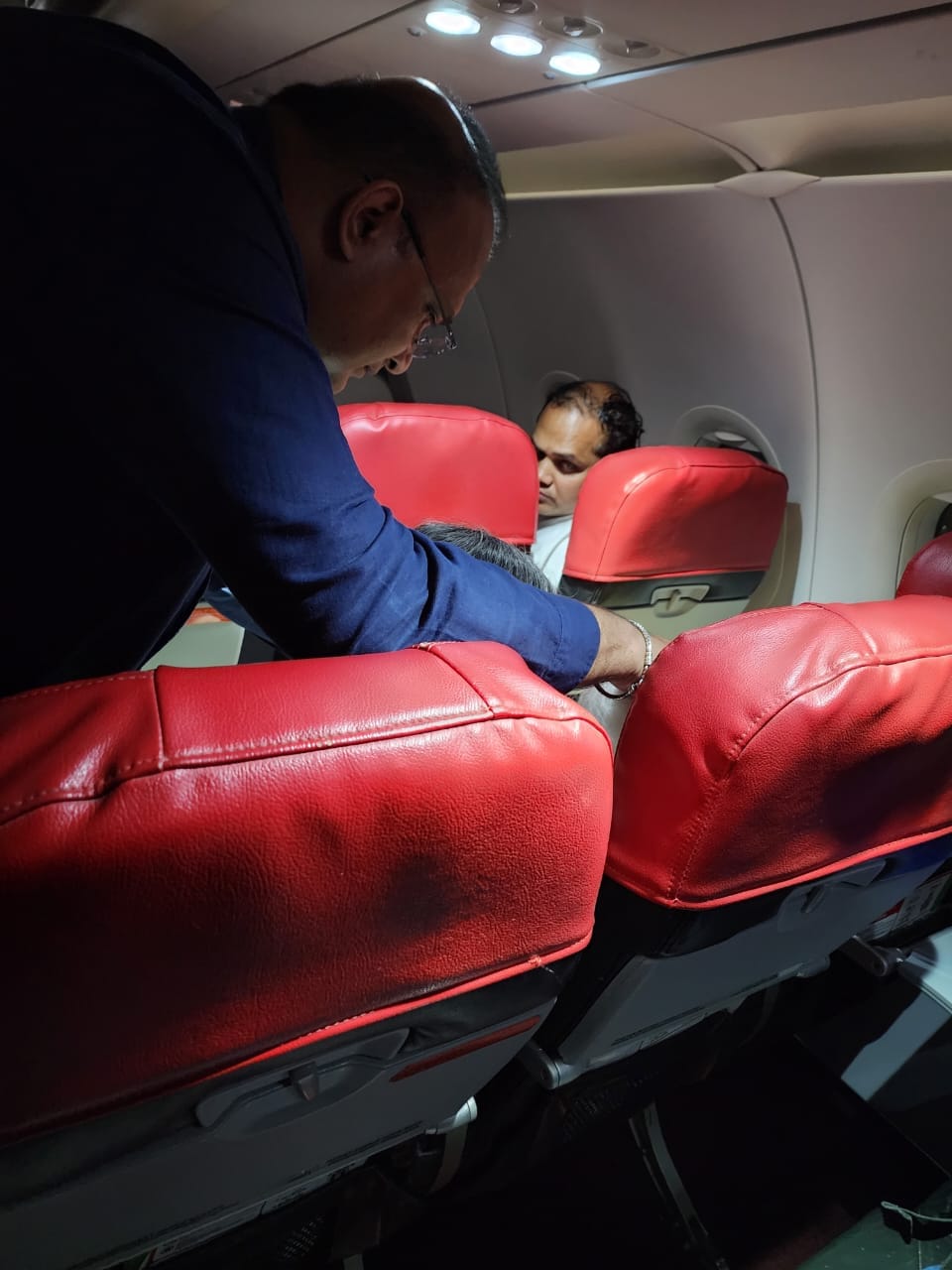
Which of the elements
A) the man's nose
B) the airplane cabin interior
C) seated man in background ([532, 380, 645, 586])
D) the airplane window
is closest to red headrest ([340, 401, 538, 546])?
the airplane cabin interior

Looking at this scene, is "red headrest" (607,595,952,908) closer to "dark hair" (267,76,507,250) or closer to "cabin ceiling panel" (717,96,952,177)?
"dark hair" (267,76,507,250)

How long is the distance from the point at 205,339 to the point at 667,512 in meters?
1.57

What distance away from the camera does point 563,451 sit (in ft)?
9.73

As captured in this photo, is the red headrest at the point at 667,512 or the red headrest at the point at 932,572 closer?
the red headrest at the point at 932,572

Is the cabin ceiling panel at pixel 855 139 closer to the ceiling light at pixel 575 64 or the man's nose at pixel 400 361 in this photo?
the ceiling light at pixel 575 64

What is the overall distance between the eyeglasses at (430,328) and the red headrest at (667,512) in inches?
31.8

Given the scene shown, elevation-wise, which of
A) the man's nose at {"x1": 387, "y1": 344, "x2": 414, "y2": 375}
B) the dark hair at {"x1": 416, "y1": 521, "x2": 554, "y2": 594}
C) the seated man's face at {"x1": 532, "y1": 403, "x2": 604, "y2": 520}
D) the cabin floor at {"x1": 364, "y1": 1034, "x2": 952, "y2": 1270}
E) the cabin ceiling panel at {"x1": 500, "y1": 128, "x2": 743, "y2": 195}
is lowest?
the cabin floor at {"x1": 364, "y1": 1034, "x2": 952, "y2": 1270}

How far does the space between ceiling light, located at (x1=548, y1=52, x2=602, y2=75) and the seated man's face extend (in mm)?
1247

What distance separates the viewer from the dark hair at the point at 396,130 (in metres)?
0.99

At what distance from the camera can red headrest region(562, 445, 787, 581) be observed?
2.14 m

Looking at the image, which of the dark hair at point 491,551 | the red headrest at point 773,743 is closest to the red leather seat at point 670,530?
the dark hair at point 491,551

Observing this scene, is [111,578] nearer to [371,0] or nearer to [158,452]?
[158,452]

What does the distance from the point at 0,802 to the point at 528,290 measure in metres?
3.42

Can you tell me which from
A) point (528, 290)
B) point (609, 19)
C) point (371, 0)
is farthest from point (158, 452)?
point (528, 290)
